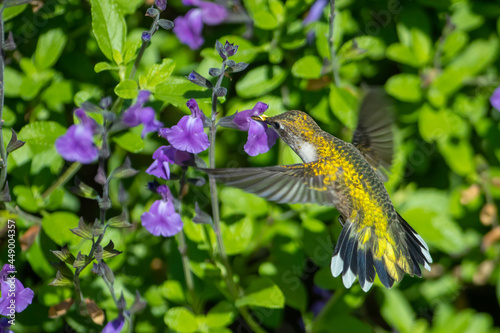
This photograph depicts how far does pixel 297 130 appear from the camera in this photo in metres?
1.65

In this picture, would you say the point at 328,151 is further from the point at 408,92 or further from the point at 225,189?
the point at 408,92

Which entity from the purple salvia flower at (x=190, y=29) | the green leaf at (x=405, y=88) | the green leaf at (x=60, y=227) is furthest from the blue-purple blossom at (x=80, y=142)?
the green leaf at (x=405, y=88)

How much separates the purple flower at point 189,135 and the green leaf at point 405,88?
4.21 ft

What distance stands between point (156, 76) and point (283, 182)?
0.72 m

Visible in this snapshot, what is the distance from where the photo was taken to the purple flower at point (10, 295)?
5.65 feet

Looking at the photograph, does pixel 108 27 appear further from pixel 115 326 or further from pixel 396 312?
pixel 396 312

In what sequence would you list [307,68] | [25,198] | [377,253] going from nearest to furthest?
[377,253], [25,198], [307,68]

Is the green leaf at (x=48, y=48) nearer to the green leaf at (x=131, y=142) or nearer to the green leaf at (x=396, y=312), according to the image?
the green leaf at (x=131, y=142)

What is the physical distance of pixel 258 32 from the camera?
96.8 inches

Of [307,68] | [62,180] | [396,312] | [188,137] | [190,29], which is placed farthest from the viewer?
[396,312]

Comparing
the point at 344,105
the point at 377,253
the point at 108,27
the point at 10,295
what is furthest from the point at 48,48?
the point at 377,253

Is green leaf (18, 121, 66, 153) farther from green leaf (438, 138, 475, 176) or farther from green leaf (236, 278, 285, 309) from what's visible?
green leaf (438, 138, 475, 176)

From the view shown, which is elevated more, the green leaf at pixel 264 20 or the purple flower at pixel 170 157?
the green leaf at pixel 264 20

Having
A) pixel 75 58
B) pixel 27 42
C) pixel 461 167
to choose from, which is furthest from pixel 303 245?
pixel 27 42
